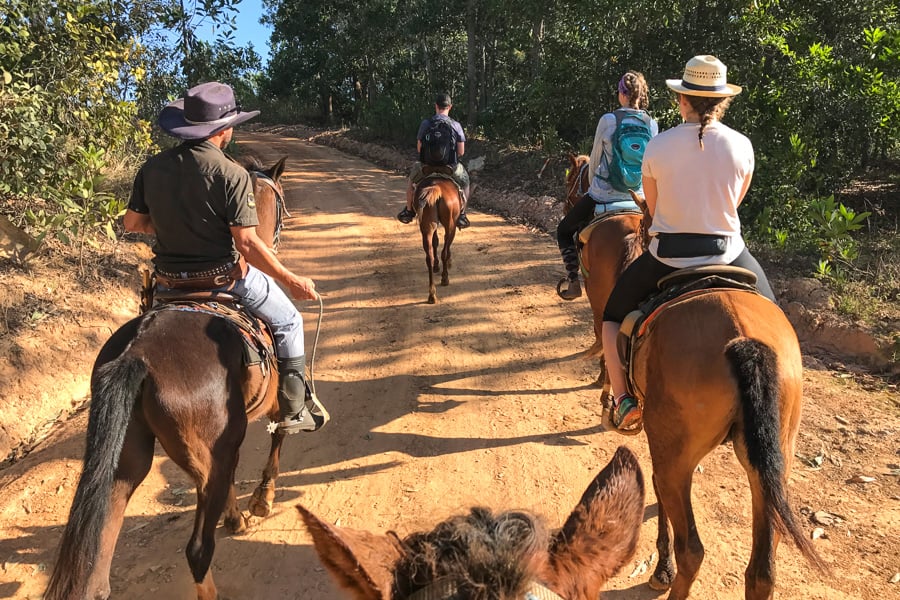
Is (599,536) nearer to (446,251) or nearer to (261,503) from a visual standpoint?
(261,503)

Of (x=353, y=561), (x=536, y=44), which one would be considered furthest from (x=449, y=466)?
(x=536, y=44)

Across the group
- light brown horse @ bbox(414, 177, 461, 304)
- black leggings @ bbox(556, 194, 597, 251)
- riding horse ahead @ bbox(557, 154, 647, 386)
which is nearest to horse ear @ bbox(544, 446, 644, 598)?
riding horse ahead @ bbox(557, 154, 647, 386)

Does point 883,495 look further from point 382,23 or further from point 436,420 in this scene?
point 382,23

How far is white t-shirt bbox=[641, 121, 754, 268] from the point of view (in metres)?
3.08

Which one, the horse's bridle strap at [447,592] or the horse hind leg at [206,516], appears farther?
the horse hind leg at [206,516]

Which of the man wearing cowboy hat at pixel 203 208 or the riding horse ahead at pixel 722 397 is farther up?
the man wearing cowboy hat at pixel 203 208

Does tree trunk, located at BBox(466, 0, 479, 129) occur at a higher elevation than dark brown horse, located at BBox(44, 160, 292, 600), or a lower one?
higher

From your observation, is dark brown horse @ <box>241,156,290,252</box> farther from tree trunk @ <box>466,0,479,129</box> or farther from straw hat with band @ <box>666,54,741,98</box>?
tree trunk @ <box>466,0,479,129</box>

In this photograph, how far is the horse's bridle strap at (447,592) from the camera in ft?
4.05

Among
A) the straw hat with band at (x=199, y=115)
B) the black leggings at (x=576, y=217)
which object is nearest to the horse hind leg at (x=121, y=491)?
the straw hat with band at (x=199, y=115)

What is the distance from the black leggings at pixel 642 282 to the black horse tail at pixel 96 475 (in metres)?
2.78

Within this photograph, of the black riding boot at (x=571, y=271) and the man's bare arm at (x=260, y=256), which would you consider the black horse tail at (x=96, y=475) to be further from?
the black riding boot at (x=571, y=271)

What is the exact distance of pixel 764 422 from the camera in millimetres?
2562

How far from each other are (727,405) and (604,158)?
3122 mm
